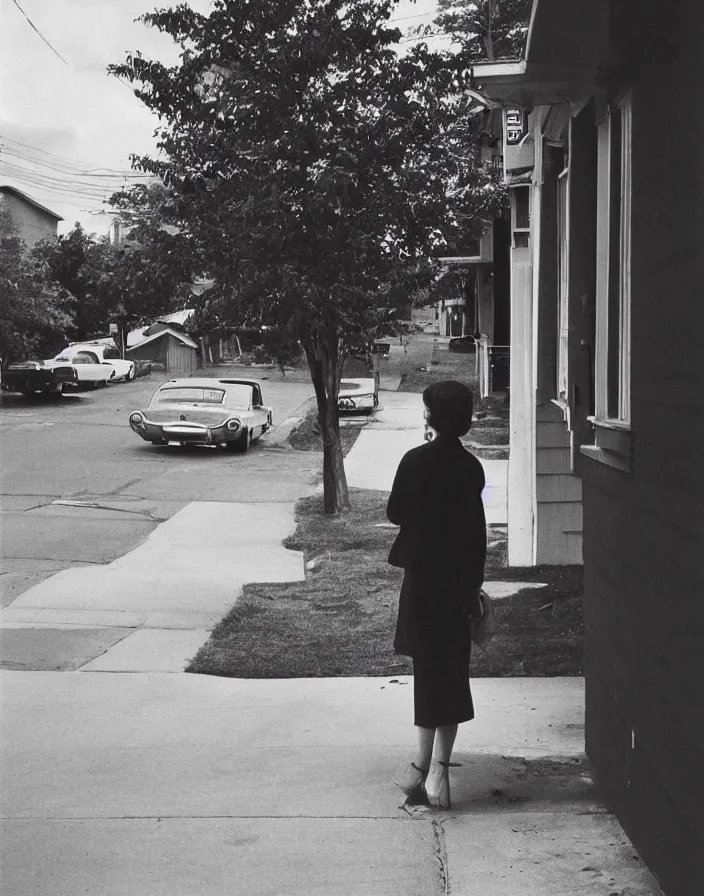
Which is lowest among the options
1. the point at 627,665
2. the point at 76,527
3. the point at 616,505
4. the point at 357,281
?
the point at 76,527

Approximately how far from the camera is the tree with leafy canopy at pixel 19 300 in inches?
1332

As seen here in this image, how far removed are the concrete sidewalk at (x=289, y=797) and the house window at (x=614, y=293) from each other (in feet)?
4.75

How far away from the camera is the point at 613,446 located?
400 centimetres

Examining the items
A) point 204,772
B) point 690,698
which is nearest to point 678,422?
point 690,698

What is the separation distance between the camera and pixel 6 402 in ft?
107

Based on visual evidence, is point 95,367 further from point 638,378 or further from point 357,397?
point 638,378

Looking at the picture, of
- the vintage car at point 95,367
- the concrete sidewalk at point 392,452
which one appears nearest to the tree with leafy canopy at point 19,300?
the vintage car at point 95,367

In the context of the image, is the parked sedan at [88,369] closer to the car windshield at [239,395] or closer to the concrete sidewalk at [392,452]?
the concrete sidewalk at [392,452]

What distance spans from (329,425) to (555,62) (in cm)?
1042

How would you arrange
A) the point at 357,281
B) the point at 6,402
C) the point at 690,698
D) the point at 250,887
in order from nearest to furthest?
the point at 690,698 → the point at 250,887 → the point at 357,281 → the point at 6,402

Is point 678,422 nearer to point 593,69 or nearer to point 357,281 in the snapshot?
point 593,69

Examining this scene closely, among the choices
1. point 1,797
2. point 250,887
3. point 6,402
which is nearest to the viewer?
point 250,887

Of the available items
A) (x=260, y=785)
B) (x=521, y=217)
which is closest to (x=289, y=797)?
(x=260, y=785)

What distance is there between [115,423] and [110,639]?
65.6 ft
